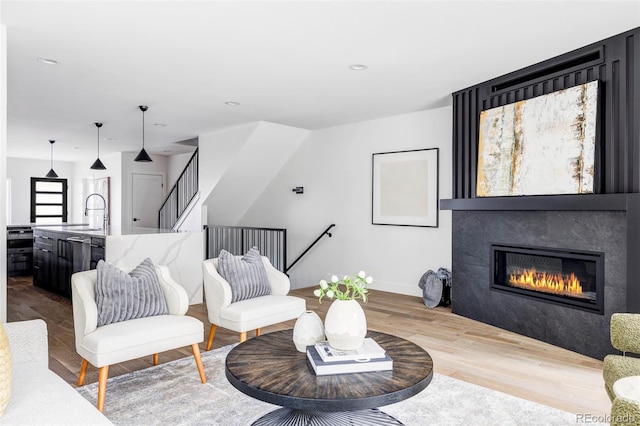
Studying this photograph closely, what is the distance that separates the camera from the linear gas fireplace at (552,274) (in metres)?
3.57

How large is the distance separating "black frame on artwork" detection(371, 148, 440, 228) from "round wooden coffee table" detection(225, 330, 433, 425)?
3.48 m

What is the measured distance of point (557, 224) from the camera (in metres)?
3.82

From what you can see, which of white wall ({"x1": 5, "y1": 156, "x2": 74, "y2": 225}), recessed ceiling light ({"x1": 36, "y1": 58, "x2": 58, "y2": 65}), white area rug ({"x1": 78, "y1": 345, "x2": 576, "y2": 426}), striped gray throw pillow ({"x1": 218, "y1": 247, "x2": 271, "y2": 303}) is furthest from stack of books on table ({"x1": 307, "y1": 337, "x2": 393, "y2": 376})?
white wall ({"x1": 5, "y1": 156, "x2": 74, "y2": 225})

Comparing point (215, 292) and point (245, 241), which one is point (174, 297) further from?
point (245, 241)

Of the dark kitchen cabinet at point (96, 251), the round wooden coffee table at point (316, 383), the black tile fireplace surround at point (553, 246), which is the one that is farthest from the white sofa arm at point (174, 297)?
the black tile fireplace surround at point (553, 246)

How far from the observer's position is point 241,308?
11.5 feet

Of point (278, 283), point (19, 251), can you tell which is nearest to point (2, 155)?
point (278, 283)

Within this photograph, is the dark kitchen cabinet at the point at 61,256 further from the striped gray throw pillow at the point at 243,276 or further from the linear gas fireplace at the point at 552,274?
the linear gas fireplace at the point at 552,274

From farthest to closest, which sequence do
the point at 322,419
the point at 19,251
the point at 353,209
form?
the point at 19,251 < the point at 353,209 < the point at 322,419

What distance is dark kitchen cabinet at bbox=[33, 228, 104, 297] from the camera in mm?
5223

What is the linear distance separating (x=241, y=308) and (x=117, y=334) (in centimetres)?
99

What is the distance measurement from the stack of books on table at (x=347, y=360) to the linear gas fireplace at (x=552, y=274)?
228 cm

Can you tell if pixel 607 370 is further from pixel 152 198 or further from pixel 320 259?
pixel 152 198

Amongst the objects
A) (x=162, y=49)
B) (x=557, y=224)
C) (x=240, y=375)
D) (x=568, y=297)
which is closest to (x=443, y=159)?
(x=557, y=224)
